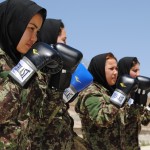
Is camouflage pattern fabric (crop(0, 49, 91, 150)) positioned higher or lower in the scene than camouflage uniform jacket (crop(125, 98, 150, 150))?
higher

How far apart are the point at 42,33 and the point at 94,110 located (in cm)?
96

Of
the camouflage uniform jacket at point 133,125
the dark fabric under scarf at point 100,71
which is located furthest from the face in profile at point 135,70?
the dark fabric under scarf at point 100,71

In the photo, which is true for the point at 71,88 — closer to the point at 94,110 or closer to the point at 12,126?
the point at 94,110

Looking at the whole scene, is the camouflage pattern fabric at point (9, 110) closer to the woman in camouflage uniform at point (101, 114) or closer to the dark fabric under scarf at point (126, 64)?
the woman in camouflage uniform at point (101, 114)

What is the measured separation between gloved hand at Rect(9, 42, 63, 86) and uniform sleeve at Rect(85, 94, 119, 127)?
1.42 metres

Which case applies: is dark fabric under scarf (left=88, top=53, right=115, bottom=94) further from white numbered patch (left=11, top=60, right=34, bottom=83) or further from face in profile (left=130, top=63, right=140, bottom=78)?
white numbered patch (left=11, top=60, right=34, bottom=83)

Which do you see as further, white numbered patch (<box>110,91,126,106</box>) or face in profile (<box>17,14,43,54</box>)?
white numbered patch (<box>110,91,126,106</box>)

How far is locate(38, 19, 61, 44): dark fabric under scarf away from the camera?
12.6ft

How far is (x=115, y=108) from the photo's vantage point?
4273 millimetres

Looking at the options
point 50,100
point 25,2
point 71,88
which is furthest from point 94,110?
point 25,2

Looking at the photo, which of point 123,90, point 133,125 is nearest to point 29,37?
point 123,90

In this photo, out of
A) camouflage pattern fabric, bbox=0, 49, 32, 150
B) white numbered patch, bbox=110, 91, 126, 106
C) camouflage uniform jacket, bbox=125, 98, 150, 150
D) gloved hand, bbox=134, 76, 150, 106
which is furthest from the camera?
gloved hand, bbox=134, 76, 150, 106

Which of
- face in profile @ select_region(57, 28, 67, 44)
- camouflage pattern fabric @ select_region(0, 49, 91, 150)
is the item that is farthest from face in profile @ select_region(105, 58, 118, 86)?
camouflage pattern fabric @ select_region(0, 49, 91, 150)

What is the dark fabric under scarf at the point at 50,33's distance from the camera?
12.6 ft
